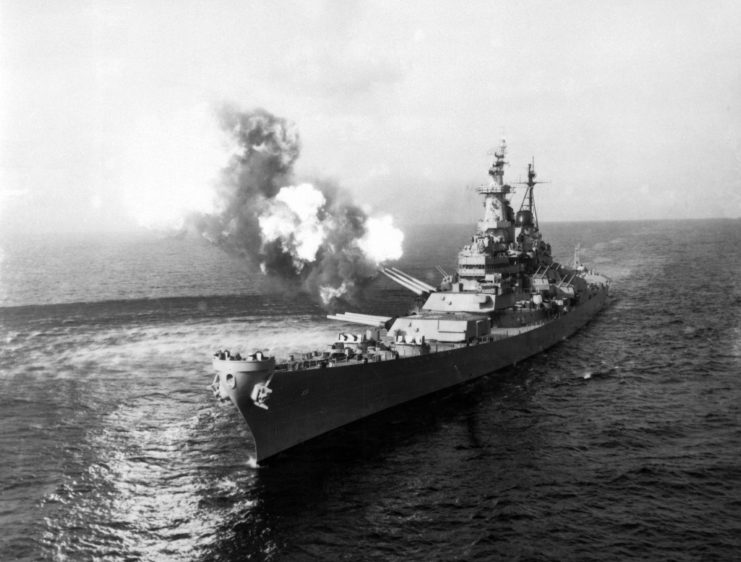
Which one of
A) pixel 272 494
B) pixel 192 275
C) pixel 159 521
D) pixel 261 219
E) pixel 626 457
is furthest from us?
pixel 192 275

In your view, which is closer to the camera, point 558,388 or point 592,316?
point 558,388

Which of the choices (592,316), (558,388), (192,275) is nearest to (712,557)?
(558,388)

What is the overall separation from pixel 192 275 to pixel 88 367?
4778 centimetres

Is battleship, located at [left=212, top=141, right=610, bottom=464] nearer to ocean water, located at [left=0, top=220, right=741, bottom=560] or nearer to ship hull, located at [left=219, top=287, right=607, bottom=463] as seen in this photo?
ship hull, located at [left=219, top=287, right=607, bottom=463]

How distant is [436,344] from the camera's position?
33406mm

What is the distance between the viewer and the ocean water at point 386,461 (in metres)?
18.4

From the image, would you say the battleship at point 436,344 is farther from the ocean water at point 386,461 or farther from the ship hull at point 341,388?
the ocean water at point 386,461

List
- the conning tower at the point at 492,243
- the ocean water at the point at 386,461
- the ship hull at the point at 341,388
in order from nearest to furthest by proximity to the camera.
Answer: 1. the ocean water at the point at 386,461
2. the ship hull at the point at 341,388
3. the conning tower at the point at 492,243

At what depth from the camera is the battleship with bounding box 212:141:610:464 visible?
23625mm

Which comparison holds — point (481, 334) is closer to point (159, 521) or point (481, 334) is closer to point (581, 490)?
point (581, 490)

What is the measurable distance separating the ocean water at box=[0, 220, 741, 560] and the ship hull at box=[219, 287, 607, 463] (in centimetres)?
83

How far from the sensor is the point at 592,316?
55375 mm

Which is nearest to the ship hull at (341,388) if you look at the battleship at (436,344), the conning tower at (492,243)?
the battleship at (436,344)

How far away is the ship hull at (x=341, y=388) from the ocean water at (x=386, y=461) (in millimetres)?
828
